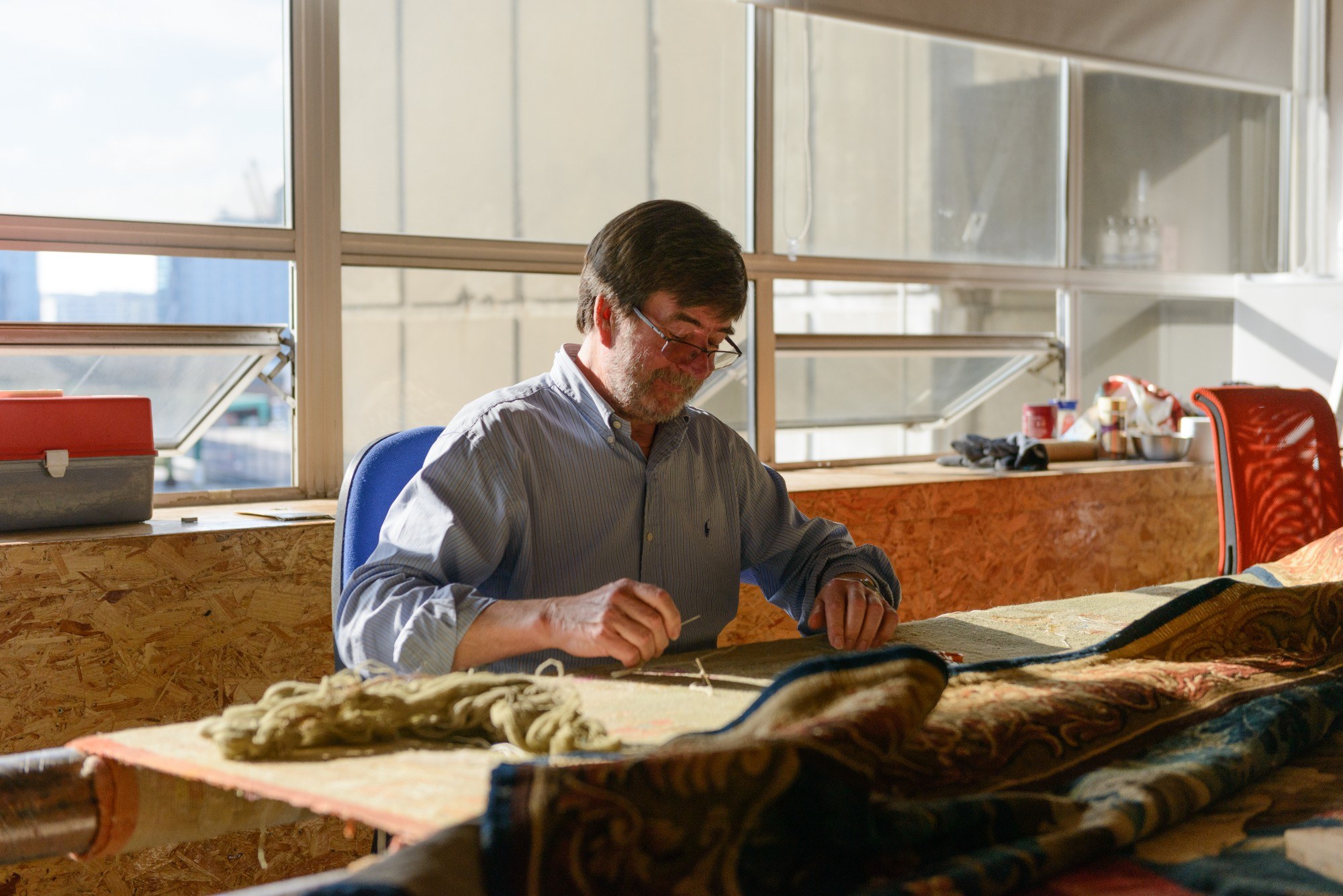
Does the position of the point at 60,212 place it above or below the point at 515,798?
above

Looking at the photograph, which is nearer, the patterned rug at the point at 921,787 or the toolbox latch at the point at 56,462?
the patterned rug at the point at 921,787

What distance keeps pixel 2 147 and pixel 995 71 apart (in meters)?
2.82

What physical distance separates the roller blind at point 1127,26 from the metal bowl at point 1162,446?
1.25 metres

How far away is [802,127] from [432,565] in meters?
2.36

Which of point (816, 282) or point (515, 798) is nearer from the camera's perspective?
point (515, 798)

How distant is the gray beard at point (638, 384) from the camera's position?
1722 mm

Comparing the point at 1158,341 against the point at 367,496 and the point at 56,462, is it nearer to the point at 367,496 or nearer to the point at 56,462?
the point at 367,496

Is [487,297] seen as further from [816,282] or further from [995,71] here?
[995,71]

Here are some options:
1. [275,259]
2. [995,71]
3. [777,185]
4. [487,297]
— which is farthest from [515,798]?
[995,71]

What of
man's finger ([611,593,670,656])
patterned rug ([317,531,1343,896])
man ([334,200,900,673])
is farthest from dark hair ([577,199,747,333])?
patterned rug ([317,531,1343,896])

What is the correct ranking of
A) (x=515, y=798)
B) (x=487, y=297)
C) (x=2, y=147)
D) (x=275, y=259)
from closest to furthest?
(x=515, y=798) < (x=2, y=147) < (x=275, y=259) < (x=487, y=297)

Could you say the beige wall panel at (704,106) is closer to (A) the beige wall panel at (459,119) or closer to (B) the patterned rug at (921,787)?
Answer: (A) the beige wall panel at (459,119)

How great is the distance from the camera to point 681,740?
931mm

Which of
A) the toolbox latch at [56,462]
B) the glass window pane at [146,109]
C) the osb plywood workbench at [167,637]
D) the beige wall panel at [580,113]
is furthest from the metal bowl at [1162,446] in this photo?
the toolbox latch at [56,462]
